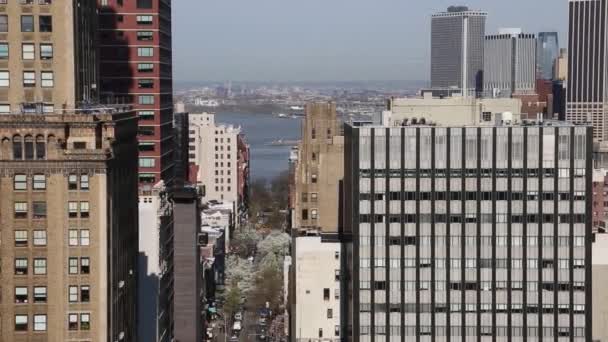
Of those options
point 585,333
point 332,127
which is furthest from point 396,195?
point 332,127

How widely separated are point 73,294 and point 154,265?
32.4m

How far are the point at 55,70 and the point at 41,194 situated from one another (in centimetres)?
606

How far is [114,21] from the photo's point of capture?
352ft

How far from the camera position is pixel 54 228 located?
207 ft

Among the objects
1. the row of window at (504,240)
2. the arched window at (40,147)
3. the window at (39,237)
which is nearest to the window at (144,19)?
the row of window at (504,240)

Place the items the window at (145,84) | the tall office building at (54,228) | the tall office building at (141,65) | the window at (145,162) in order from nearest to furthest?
the tall office building at (54,228) < the tall office building at (141,65) < the window at (145,162) < the window at (145,84)

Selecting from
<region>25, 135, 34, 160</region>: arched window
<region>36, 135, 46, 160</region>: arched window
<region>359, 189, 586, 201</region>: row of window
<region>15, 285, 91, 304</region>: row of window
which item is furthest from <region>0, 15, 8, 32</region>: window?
<region>359, 189, 586, 201</region>: row of window

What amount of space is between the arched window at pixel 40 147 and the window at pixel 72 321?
7.44 meters

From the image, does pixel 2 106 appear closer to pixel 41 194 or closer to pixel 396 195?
pixel 41 194

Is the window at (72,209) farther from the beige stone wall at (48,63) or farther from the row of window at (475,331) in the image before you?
the row of window at (475,331)

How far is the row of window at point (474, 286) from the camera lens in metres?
74.8

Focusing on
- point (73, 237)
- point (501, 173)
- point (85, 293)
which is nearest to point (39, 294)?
point (85, 293)

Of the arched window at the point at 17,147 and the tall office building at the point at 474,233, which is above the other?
the arched window at the point at 17,147

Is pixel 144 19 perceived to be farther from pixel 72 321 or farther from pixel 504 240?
pixel 72 321
